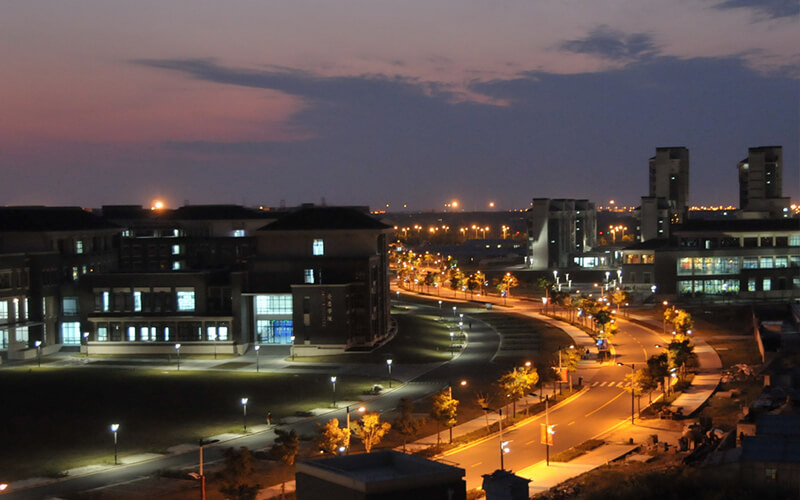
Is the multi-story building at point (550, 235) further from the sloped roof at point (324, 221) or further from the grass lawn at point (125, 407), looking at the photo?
the grass lawn at point (125, 407)

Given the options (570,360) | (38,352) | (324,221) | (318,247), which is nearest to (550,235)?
(324,221)

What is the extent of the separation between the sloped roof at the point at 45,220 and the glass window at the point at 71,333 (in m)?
9.14

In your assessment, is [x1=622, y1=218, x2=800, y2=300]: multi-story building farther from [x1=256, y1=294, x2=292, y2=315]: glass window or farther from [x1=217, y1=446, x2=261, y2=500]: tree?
[x1=217, y1=446, x2=261, y2=500]: tree

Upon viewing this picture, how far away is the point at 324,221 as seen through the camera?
286 ft

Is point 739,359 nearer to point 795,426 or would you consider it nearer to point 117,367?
point 795,426

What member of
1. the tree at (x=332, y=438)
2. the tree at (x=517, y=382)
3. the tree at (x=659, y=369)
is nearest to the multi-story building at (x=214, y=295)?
the tree at (x=517, y=382)

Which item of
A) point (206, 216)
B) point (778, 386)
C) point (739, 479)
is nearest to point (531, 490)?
point (739, 479)

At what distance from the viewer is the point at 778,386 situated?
177ft

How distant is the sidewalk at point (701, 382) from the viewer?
190 feet

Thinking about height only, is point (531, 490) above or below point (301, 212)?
below

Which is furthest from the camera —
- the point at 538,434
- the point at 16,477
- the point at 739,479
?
the point at 538,434

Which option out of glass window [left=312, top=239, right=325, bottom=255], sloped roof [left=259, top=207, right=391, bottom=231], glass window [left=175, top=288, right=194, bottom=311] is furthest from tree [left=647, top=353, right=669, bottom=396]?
glass window [left=175, top=288, right=194, bottom=311]

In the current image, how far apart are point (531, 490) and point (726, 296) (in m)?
85.1

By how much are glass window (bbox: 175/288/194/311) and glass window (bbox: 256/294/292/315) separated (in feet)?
18.5
